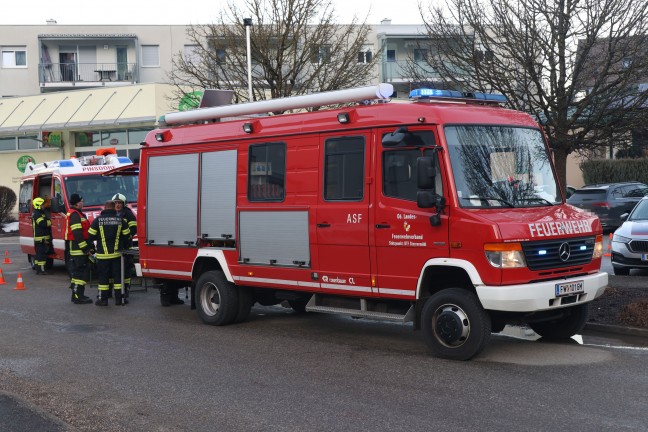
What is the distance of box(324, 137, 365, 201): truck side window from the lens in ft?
30.8

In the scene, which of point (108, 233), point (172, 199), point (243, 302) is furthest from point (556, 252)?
point (108, 233)

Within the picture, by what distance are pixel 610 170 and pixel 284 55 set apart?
1843 cm

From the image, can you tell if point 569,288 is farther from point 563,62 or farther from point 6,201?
point 6,201

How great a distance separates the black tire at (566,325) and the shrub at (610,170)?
87.6 feet

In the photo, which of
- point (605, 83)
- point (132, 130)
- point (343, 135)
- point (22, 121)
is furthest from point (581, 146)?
point (22, 121)

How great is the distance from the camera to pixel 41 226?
1878 centimetres

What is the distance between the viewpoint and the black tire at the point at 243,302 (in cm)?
1125

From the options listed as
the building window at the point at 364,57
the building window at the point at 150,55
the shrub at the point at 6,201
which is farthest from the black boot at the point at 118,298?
the building window at the point at 150,55

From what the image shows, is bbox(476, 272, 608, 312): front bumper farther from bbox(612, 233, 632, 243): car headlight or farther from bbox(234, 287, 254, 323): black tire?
bbox(612, 233, 632, 243): car headlight

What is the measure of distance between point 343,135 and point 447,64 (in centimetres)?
533

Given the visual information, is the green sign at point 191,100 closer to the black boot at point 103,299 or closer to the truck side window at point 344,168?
the black boot at point 103,299

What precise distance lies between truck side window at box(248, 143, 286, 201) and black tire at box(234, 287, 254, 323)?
1382mm

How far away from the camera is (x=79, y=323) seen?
38.7 ft

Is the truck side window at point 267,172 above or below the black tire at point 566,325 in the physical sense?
above
